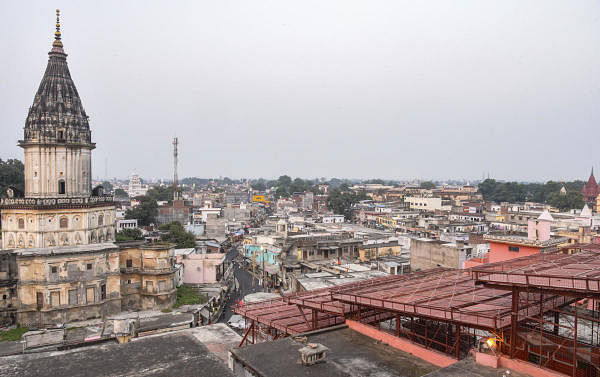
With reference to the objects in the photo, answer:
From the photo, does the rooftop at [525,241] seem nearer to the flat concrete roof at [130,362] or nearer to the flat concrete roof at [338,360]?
the flat concrete roof at [338,360]

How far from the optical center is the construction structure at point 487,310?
11.9 metres

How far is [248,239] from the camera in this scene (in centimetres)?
6638

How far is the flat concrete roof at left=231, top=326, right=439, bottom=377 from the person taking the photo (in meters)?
13.3

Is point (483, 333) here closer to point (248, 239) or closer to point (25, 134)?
point (25, 134)

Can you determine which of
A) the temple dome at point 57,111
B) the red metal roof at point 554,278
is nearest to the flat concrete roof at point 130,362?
the red metal roof at point 554,278

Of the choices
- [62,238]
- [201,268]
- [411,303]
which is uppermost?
[411,303]

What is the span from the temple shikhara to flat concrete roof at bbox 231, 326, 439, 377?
26458 millimetres

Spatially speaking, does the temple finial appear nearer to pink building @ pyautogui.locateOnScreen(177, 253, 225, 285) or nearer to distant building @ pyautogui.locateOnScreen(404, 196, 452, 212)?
pink building @ pyautogui.locateOnScreen(177, 253, 225, 285)

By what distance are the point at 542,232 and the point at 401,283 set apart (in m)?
20.2

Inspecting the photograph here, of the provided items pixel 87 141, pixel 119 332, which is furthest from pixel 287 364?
pixel 87 141

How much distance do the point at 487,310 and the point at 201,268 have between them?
38.3 meters

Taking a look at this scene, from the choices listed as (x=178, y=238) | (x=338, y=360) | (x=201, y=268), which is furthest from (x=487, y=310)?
(x=178, y=238)

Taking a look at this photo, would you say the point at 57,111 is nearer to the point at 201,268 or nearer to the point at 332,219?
the point at 201,268

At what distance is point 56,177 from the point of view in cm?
3609
